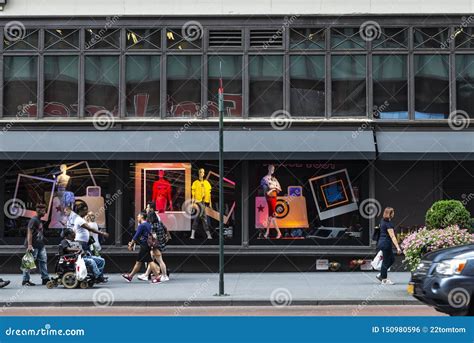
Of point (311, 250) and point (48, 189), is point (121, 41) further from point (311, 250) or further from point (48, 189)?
point (311, 250)

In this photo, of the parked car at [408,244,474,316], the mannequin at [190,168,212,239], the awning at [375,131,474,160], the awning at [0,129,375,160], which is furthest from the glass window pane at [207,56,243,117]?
the parked car at [408,244,474,316]

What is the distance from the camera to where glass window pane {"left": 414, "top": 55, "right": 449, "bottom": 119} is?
73.3 feet

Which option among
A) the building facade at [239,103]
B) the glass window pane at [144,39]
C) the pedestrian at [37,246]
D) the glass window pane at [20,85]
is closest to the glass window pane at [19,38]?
the building facade at [239,103]

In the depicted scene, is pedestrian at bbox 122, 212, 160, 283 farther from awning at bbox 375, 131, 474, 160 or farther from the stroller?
awning at bbox 375, 131, 474, 160

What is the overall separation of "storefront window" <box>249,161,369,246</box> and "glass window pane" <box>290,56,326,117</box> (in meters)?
1.51

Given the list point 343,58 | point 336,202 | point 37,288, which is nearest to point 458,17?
point 343,58

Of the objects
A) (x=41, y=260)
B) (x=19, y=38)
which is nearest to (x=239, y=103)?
(x=19, y=38)

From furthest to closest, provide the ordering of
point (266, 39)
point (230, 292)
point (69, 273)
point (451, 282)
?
point (266, 39) < point (69, 273) < point (230, 292) < point (451, 282)

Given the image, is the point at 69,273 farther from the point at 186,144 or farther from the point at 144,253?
the point at 186,144

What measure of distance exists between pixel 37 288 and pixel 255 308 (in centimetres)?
578

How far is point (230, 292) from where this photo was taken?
680 inches

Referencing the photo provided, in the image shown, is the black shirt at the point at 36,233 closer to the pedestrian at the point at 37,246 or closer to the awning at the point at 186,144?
the pedestrian at the point at 37,246

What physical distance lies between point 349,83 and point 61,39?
26.8ft

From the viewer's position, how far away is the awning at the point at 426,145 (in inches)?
852
